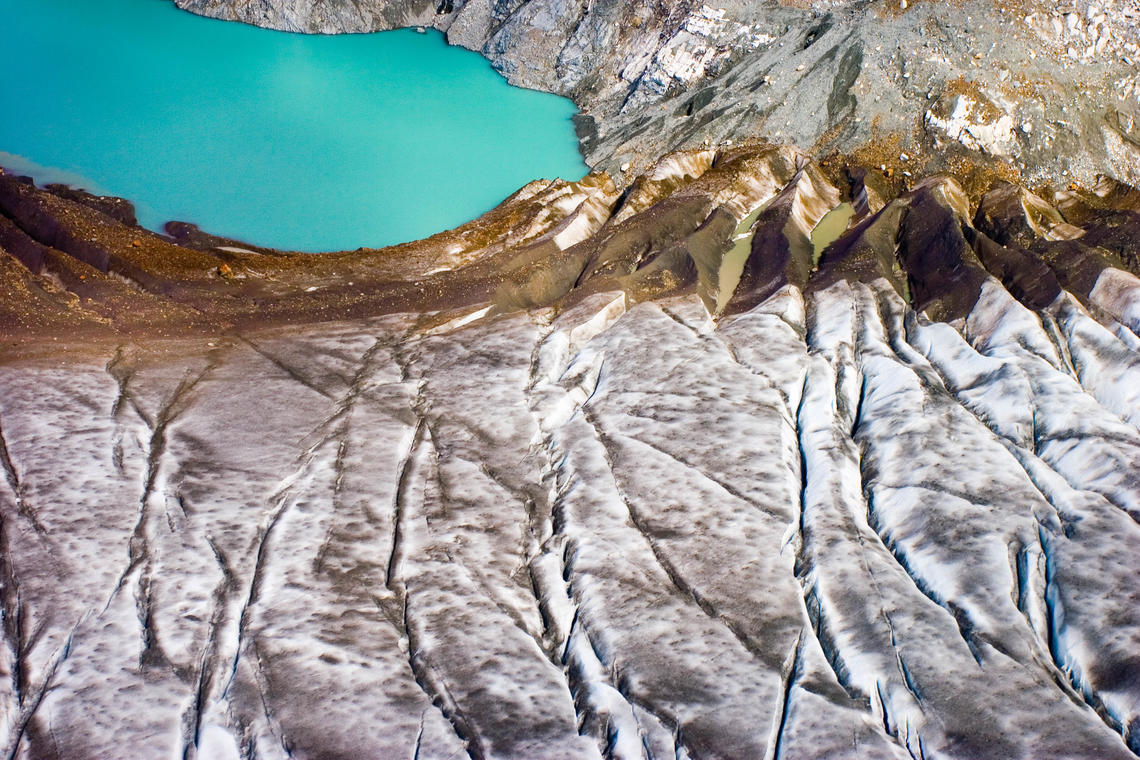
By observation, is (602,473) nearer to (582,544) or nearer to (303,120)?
(582,544)

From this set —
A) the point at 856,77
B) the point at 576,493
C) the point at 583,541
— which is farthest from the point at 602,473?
the point at 856,77

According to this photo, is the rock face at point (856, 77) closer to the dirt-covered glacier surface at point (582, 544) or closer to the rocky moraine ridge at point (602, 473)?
the rocky moraine ridge at point (602, 473)

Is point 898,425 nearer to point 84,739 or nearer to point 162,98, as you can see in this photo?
point 84,739

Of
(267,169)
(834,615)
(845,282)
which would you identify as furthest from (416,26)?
(834,615)

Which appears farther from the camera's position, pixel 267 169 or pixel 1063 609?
pixel 267 169

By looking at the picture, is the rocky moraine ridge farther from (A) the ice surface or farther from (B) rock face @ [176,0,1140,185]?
(B) rock face @ [176,0,1140,185]

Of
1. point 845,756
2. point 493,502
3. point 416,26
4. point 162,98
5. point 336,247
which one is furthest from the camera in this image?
point 416,26
